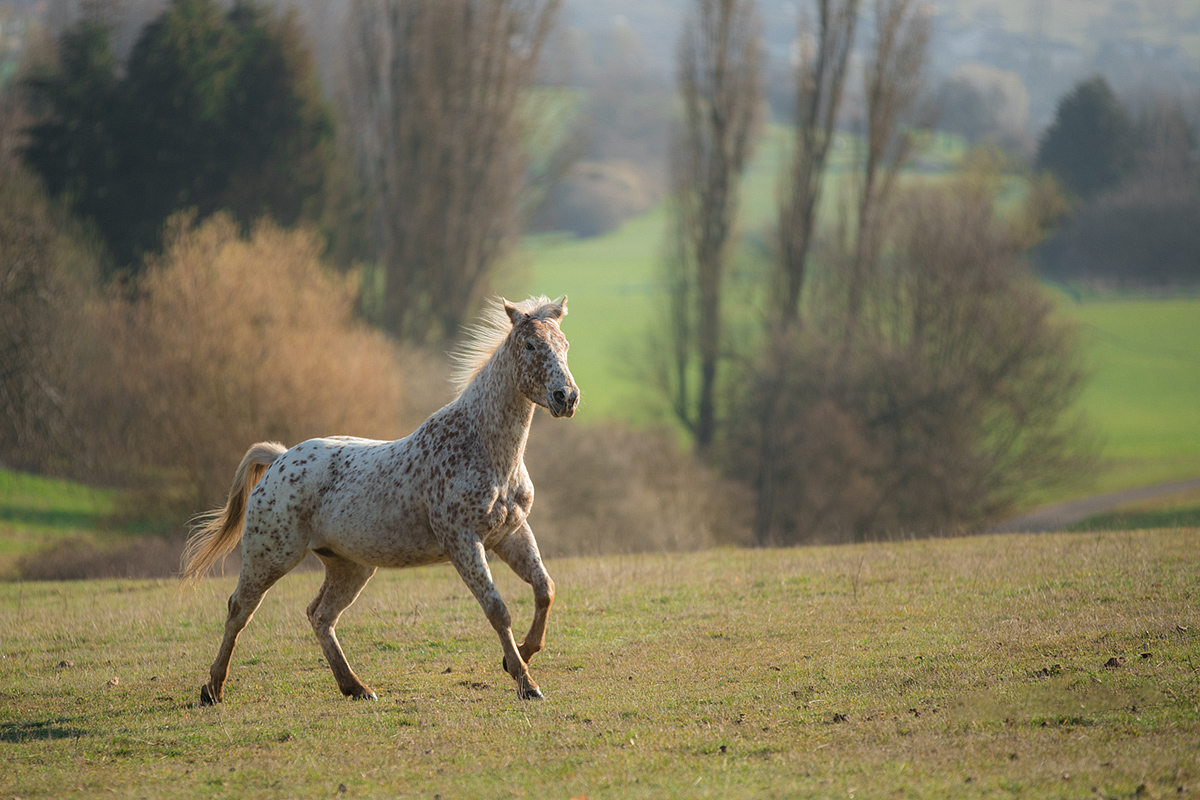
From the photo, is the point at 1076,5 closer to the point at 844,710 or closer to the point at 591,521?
the point at 591,521

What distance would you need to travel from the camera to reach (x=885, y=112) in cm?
3588

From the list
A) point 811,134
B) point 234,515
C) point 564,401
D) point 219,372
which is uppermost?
point 811,134

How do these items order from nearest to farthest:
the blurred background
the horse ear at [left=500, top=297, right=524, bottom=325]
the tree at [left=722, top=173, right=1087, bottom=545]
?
the horse ear at [left=500, top=297, right=524, bottom=325], the blurred background, the tree at [left=722, top=173, right=1087, bottom=545]

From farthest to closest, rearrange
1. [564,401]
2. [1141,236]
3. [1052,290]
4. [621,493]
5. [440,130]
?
1. [1141,236]
2. [1052,290]
3. [440,130]
4. [621,493]
5. [564,401]

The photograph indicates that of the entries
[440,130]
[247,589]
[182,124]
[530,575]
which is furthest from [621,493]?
[530,575]

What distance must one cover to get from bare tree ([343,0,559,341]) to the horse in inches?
1202

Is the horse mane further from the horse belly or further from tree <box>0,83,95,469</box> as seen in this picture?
tree <box>0,83,95,469</box>

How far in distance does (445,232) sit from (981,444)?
20.8 metres

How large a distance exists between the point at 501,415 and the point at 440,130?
108ft

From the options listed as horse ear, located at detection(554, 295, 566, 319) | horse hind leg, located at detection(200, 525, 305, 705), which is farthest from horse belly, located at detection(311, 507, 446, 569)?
horse ear, located at detection(554, 295, 566, 319)

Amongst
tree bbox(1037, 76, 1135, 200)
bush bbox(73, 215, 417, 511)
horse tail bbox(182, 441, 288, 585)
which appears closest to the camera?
horse tail bbox(182, 441, 288, 585)

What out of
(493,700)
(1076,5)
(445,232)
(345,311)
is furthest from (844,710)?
(1076,5)

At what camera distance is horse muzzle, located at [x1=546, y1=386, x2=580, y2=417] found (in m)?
6.71

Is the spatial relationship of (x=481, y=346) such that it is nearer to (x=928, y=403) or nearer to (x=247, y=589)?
(x=247, y=589)
